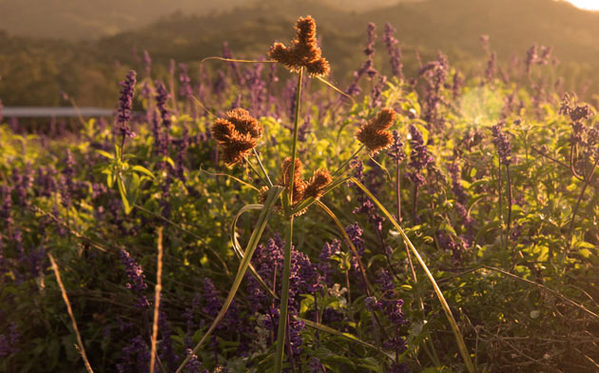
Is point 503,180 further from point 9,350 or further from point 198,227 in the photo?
point 9,350

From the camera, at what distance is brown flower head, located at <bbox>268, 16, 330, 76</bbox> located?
4.00 ft

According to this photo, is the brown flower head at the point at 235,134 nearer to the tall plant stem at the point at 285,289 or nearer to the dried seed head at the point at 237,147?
the dried seed head at the point at 237,147

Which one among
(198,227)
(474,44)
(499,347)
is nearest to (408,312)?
(499,347)

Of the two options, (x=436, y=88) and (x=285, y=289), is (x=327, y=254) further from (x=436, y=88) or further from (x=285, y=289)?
(x=436, y=88)

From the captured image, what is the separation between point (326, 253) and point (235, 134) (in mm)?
738

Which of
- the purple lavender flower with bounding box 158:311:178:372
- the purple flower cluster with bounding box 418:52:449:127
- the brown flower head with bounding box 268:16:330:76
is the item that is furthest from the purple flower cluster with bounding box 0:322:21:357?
the purple flower cluster with bounding box 418:52:449:127

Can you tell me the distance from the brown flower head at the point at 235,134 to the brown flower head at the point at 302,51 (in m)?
0.19

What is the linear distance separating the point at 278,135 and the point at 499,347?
2334 millimetres

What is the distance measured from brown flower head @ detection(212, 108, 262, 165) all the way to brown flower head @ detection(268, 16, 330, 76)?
0.19m

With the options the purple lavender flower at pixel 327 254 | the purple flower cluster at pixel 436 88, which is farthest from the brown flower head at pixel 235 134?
the purple flower cluster at pixel 436 88

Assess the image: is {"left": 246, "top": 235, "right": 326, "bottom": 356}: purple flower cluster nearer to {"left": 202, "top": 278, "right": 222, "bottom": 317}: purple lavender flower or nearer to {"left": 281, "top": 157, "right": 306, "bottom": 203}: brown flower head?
{"left": 202, "top": 278, "right": 222, "bottom": 317}: purple lavender flower

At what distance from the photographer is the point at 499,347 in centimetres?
180

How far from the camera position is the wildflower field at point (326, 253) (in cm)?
144

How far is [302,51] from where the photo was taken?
1.22 meters
